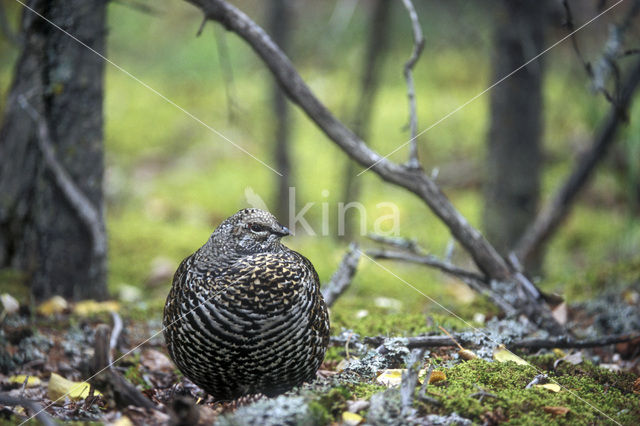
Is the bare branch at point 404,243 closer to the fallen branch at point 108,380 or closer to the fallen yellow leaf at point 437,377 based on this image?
the fallen yellow leaf at point 437,377

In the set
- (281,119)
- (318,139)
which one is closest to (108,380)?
(281,119)

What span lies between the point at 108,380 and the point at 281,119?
5769 millimetres

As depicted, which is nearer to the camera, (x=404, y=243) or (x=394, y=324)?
(x=394, y=324)

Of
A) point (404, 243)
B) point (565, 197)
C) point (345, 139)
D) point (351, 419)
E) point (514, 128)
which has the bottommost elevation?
point (351, 419)

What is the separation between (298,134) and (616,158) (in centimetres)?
606

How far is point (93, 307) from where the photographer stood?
439 centimetres

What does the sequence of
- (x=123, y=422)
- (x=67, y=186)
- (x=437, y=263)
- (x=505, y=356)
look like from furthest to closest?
(x=67, y=186), (x=437, y=263), (x=505, y=356), (x=123, y=422)

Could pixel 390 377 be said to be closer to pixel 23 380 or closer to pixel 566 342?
pixel 566 342

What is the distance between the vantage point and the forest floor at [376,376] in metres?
2.48

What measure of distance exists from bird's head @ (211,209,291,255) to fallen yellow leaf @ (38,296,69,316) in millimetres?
1955

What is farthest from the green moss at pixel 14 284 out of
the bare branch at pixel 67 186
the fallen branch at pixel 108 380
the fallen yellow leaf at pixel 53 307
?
the fallen branch at pixel 108 380

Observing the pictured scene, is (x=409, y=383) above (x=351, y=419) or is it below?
above

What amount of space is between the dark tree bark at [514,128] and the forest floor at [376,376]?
150 cm

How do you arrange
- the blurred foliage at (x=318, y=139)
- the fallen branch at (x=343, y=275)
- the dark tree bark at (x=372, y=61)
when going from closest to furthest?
the fallen branch at (x=343, y=275) → the blurred foliage at (x=318, y=139) → the dark tree bark at (x=372, y=61)
